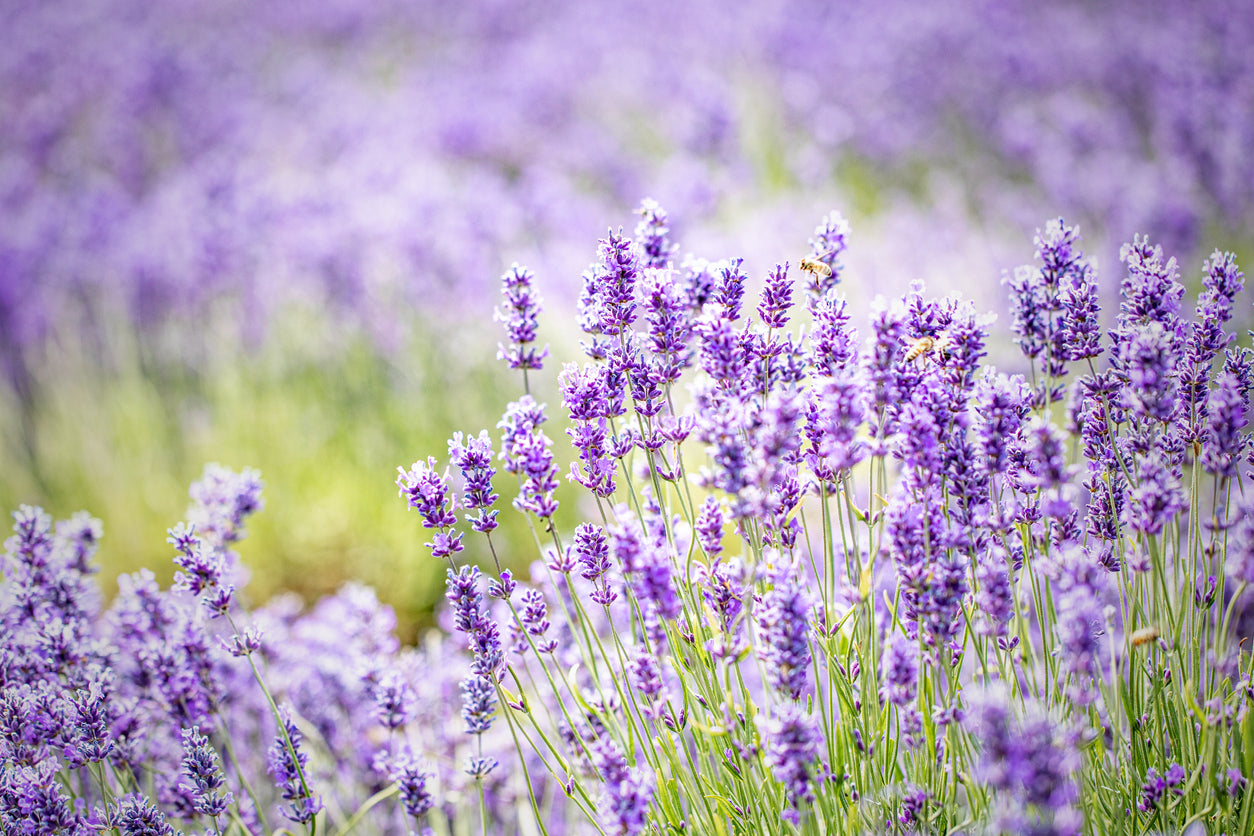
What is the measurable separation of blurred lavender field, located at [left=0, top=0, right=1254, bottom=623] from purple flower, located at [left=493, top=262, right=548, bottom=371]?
2413 mm

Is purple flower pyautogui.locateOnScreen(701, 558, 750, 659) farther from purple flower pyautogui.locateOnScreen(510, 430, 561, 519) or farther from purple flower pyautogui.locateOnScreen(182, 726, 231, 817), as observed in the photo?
purple flower pyautogui.locateOnScreen(182, 726, 231, 817)

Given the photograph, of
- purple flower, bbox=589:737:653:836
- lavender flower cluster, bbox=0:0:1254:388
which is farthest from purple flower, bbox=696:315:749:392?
lavender flower cluster, bbox=0:0:1254:388

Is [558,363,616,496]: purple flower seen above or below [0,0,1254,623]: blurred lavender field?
below

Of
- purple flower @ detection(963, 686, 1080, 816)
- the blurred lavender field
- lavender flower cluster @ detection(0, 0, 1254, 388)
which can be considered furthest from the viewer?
lavender flower cluster @ detection(0, 0, 1254, 388)

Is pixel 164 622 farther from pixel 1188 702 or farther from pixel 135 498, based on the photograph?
pixel 135 498

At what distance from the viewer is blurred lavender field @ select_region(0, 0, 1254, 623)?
14.5 feet

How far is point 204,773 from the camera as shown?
58.9 inches

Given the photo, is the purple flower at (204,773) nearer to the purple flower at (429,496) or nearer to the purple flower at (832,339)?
the purple flower at (429,496)

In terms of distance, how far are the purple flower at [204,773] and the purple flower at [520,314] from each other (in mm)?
798

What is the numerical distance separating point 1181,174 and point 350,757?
521cm

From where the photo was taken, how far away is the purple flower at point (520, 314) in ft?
4.75

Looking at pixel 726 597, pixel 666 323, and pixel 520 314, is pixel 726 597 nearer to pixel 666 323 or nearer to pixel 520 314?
pixel 666 323

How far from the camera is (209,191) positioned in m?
5.81

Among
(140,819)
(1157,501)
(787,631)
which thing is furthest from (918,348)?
(140,819)
